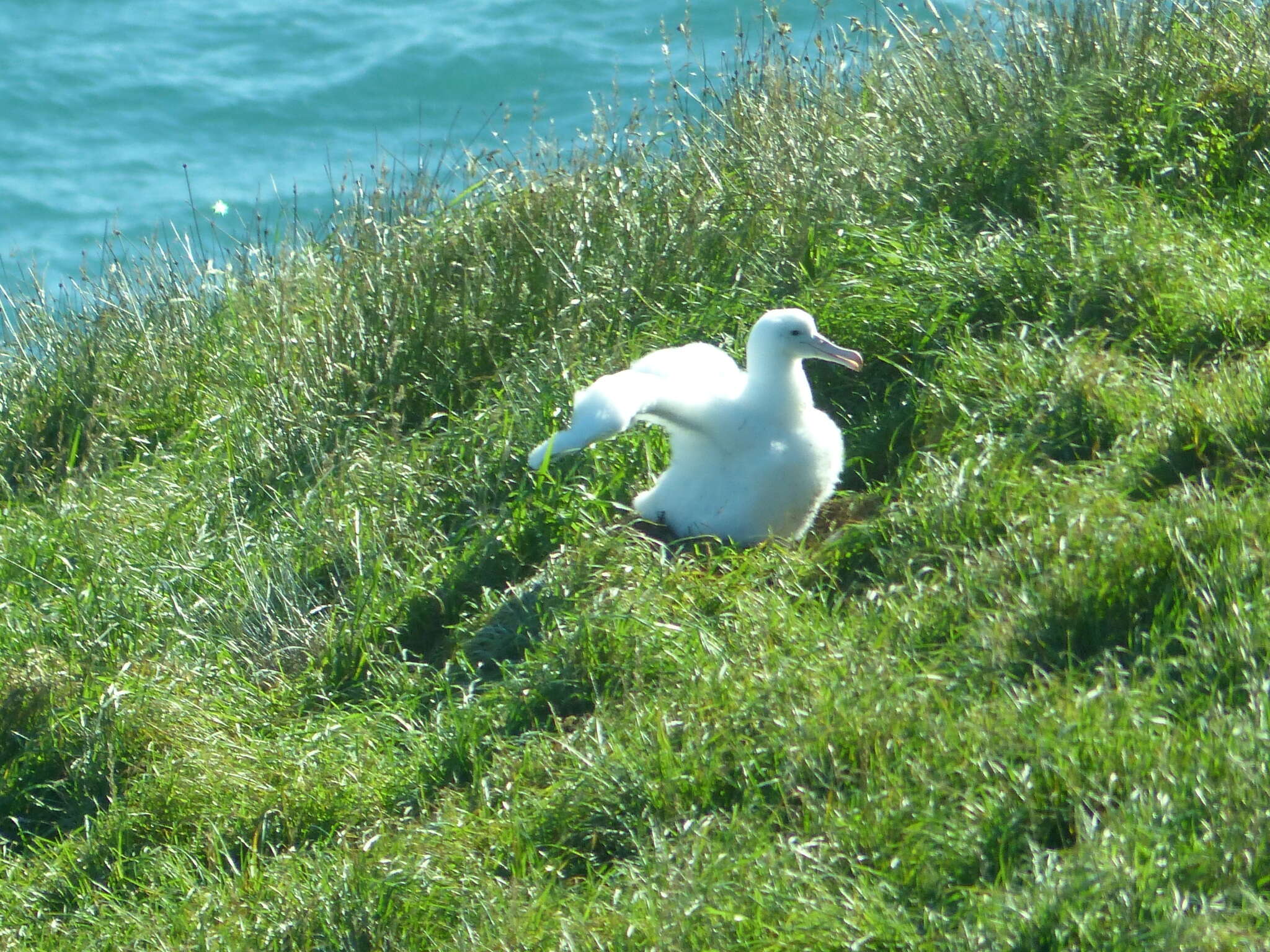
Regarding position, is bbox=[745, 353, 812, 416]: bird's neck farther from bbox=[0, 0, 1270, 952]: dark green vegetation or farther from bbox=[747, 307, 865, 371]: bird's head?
bbox=[0, 0, 1270, 952]: dark green vegetation

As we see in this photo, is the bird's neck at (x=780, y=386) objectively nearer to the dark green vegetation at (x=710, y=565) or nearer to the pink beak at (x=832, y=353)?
the pink beak at (x=832, y=353)

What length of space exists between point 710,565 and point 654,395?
1.78 ft

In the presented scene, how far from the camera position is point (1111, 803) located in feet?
9.70

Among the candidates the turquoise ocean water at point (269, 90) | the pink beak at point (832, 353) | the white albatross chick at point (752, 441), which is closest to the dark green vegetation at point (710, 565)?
the white albatross chick at point (752, 441)

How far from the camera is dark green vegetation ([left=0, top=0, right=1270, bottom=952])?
122 inches

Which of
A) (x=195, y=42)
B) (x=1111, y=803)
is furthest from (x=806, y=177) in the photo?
(x=195, y=42)

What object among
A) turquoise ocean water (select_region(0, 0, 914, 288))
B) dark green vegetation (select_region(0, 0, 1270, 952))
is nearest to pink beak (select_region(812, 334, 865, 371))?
dark green vegetation (select_region(0, 0, 1270, 952))

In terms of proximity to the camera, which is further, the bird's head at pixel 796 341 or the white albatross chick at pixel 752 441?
the bird's head at pixel 796 341

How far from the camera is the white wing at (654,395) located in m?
4.27

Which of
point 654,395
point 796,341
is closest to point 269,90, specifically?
point 796,341

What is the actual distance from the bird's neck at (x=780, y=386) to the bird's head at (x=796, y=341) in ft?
0.07

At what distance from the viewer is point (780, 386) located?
15.9ft

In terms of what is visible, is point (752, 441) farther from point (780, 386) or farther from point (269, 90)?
point (269, 90)

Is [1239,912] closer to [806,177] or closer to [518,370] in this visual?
[518,370]
